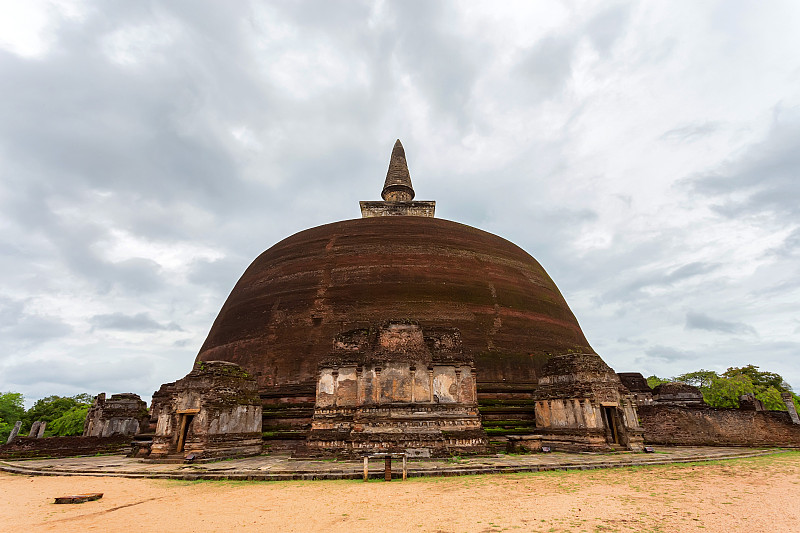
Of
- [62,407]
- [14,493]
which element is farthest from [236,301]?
[62,407]

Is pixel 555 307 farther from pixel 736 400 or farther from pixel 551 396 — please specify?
pixel 736 400

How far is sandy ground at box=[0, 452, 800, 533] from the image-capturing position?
5.14m

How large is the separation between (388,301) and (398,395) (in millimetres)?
5831

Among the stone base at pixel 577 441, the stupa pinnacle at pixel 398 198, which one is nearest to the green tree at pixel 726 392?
the stone base at pixel 577 441

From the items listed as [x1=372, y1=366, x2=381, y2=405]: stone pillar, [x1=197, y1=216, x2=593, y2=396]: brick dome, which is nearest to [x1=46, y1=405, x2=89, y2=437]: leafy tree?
[x1=197, y1=216, x2=593, y2=396]: brick dome

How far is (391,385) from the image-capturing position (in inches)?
509

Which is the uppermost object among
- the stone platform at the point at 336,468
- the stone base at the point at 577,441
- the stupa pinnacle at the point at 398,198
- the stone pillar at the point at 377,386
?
the stupa pinnacle at the point at 398,198

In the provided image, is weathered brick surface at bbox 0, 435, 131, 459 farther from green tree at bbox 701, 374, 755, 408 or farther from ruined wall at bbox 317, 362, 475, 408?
green tree at bbox 701, 374, 755, 408

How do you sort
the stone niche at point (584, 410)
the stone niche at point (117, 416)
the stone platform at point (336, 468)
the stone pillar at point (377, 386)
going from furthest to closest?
the stone niche at point (117, 416)
the stone niche at point (584, 410)
the stone pillar at point (377, 386)
the stone platform at point (336, 468)

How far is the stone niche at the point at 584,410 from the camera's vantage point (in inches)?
518

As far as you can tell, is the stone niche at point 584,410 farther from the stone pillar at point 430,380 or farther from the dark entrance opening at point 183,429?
the dark entrance opening at point 183,429

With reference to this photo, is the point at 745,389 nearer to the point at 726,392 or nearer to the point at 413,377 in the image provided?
the point at 726,392

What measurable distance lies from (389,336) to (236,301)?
11.1 metres

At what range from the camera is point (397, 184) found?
109ft
